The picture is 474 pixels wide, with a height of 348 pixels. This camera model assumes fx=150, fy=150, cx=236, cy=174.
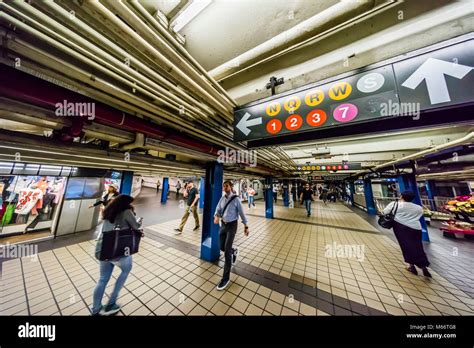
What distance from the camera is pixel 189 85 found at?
4.48 ft

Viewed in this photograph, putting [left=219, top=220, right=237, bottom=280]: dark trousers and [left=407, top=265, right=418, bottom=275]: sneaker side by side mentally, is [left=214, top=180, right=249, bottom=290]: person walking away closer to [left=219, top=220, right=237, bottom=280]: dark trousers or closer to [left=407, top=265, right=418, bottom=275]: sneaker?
[left=219, top=220, right=237, bottom=280]: dark trousers

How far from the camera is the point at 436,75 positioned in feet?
3.74

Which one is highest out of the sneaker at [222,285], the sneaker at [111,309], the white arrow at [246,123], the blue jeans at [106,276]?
the white arrow at [246,123]

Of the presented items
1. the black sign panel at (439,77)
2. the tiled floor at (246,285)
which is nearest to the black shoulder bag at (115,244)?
the tiled floor at (246,285)

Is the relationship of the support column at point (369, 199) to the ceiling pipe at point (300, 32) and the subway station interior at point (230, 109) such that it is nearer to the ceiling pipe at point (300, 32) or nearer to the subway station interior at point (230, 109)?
the subway station interior at point (230, 109)

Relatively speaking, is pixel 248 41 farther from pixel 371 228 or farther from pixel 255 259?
pixel 371 228

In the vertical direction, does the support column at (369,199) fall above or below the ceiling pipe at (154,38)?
below

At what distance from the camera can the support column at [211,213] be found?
360 cm

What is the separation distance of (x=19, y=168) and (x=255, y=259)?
723cm

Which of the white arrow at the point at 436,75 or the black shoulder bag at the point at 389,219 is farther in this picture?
the black shoulder bag at the point at 389,219

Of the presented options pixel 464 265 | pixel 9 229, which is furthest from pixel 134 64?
pixel 9 229

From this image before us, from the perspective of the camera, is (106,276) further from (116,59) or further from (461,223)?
(461,223)

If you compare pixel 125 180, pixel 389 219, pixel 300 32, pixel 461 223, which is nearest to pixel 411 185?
pixel 461 223

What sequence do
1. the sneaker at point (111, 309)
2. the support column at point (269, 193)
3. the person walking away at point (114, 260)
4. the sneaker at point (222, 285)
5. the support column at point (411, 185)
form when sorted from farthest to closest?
1. the support column at point (269, 193)
2. the support column at point (411, 185)
3. the sneaker at point (222, 285)
4. the sneaker at point (111, 309)
5. the person walking away at point (114, 260)
